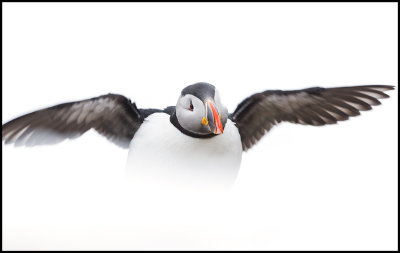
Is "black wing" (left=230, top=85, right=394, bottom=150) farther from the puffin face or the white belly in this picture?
the puffin face

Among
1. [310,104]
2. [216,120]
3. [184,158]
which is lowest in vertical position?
[184,158]

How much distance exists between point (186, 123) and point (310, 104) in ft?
1.80

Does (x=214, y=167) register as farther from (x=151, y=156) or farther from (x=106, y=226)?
(x=106, y=226)

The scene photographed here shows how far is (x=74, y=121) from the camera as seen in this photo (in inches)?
83.4

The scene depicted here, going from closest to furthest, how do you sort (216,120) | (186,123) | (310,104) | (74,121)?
(216,120) < (186,123) < (74,121) < (310,104)

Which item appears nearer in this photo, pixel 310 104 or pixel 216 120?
pixel 216 120

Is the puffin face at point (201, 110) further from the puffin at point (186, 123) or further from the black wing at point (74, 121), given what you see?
the black wing at point (74, 121)

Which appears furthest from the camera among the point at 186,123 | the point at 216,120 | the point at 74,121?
the point at 74,121

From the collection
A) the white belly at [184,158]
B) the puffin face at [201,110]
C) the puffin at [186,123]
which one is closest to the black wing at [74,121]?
the puffin at [186,123]

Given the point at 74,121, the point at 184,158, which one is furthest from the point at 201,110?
the point at 74,121

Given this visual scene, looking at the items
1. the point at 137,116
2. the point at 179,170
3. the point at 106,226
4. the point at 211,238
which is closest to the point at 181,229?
the point at 211,238

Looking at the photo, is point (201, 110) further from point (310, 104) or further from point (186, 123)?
point (310, 104)

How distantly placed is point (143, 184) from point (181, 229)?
435 millimetres

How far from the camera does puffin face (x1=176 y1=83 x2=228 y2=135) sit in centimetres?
191
